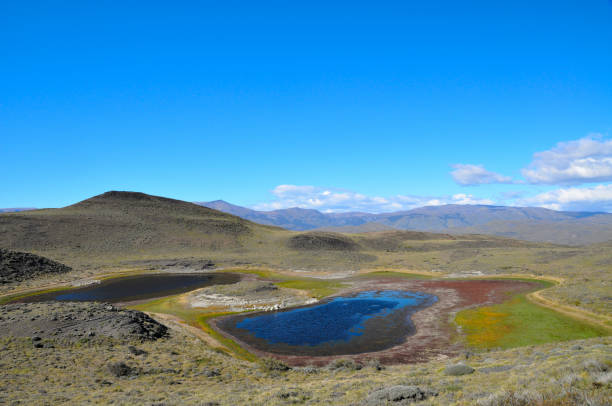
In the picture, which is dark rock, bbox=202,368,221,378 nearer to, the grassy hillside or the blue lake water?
the blue lake water

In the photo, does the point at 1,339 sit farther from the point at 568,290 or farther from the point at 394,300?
the point at 568,290

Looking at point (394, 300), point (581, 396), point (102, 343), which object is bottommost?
point (394, 300)

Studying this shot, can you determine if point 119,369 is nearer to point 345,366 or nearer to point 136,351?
point 136,351

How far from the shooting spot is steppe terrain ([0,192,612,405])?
640 inches

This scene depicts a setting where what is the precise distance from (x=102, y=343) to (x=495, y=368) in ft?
98.1

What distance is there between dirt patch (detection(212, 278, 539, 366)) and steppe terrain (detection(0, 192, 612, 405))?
0.32 metres

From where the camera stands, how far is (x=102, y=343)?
28.6m

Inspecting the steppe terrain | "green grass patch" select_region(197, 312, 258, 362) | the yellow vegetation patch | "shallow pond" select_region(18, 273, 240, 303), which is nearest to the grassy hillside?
the steppe terrain

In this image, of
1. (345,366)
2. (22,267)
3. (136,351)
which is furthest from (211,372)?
(22,267)

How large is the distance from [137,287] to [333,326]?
151 ft

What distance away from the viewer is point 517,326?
37500mm

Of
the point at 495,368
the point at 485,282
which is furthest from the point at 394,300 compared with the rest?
the point at 495,368

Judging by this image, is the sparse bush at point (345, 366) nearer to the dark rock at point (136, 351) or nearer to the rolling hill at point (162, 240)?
the dark rock at point (136, 351)

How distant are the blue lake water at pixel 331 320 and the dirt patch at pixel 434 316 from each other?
2.63m
